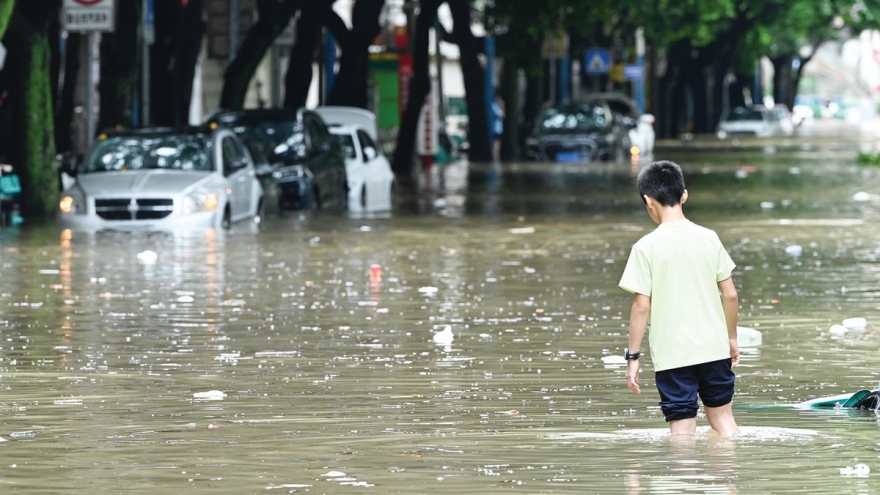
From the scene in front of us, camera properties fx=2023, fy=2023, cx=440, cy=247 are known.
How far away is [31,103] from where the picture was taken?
24.9 metres

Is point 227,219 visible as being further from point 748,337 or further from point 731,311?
point 731,311

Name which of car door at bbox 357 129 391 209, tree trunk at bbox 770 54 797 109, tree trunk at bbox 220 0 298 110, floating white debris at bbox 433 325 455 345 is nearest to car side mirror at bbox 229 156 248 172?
car door at bbox 357 129 391 209

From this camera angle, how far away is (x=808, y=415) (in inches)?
357

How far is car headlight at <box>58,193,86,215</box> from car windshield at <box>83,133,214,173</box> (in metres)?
0.88

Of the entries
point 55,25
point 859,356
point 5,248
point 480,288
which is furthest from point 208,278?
point 55,25

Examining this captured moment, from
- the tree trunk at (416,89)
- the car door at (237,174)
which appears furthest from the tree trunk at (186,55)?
the tree trunk at (416,89)

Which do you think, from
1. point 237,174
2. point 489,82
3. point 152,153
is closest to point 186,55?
point 237,174

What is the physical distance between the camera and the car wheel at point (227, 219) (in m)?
23.0

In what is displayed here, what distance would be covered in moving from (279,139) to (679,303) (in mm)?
19890

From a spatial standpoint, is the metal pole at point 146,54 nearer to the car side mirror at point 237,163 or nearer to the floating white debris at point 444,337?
the car side mirror at point 237,163

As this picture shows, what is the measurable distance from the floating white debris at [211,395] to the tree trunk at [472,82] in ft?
120

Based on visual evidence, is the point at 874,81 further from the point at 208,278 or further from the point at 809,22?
the point at 208,278

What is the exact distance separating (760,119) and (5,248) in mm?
62979

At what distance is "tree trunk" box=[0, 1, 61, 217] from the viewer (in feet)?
81.7
